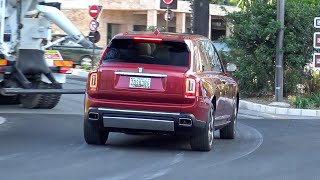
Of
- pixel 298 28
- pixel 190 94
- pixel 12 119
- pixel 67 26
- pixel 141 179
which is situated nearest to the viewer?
pixel 141 179

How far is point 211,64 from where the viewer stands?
11703mm

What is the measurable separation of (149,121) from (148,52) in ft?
3.63

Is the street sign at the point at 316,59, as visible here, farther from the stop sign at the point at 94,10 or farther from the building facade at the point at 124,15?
the building facade at the point at 124,15

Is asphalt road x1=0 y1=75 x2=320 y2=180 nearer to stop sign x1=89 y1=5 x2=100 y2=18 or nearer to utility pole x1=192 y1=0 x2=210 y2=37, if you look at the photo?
utility pole x1=192 y1=0 x2=210 y2=37

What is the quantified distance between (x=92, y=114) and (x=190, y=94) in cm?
143

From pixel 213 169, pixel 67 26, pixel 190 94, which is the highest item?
pixel 67 26

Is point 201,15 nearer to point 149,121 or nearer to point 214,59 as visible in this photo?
point 214,59

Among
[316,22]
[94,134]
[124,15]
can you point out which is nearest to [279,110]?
[316,22]

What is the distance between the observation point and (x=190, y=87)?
10250mm

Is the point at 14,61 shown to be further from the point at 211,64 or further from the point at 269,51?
the point at 269,51

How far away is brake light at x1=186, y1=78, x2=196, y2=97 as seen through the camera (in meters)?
10.2

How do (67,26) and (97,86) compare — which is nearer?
(97,86)

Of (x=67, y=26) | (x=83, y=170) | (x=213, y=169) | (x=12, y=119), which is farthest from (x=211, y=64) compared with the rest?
(x=67, y=26)

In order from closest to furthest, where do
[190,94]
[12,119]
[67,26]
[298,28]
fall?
[190,94]
[12,119]
[67,26]
[298,28]
